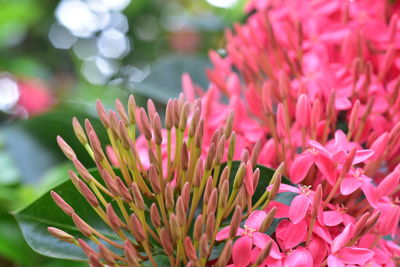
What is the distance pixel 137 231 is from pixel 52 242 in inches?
5.1

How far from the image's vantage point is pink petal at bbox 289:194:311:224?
446 millimetres

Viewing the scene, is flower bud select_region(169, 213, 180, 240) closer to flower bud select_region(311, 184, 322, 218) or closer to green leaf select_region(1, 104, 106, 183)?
flower bud select_region(311, 184, 322, 218)

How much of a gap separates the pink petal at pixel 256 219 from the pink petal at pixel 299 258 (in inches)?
1.3

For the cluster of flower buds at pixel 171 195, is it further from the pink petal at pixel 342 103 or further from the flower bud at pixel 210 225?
the pink petal at pixel 342 103

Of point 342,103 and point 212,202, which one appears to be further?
point 342,103

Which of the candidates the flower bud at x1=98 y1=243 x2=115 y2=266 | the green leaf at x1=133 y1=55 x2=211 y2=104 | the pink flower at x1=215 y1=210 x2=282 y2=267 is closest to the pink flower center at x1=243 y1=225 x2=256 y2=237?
the pink flower at x1=215 y1=210 x2=282 y2=267

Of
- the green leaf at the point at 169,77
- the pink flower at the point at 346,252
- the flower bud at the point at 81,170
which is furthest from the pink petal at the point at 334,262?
the green leaf at the point at 169,77

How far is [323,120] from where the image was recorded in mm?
567

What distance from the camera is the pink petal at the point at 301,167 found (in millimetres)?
486

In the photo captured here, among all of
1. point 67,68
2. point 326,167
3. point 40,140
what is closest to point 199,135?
point 326,167

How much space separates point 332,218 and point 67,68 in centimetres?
133

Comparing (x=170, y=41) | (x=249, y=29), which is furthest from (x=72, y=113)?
(x=170, y=41)

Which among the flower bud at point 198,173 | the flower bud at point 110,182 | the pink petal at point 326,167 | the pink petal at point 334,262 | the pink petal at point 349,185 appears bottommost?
the pink petal at point 334,262

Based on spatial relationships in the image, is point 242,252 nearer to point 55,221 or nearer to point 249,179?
point 249,179
